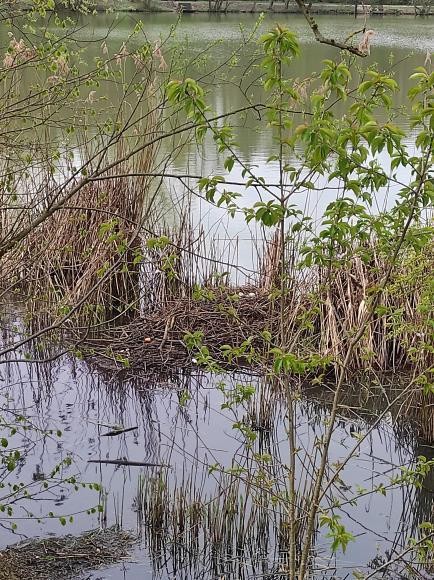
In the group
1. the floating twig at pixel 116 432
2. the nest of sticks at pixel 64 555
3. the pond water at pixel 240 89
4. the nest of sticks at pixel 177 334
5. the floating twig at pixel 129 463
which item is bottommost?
the nest of sticks at pixel 64 555

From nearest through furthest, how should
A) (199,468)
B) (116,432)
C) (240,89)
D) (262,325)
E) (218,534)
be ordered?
(240,89), (218,534), (199,468), (116,432), (262,325)

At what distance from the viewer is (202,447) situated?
4.46m

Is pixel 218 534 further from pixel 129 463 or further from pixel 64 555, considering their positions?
pixel 129 463

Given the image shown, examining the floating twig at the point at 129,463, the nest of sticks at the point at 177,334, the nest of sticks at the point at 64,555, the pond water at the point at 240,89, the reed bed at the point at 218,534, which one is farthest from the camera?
the nest of sticks at the point at 177,334

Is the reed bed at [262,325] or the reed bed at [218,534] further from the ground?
the reed bed at [262,325]

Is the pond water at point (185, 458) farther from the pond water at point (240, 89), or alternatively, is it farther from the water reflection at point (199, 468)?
the pond water at point (240, 89)

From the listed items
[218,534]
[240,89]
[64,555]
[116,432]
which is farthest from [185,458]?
[240,89]

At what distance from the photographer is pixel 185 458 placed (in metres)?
4.34

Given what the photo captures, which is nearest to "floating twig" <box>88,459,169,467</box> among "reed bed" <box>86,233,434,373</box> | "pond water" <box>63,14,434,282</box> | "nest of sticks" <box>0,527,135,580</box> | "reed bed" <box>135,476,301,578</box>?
"reed bed" <box>135,476,301,578</box>

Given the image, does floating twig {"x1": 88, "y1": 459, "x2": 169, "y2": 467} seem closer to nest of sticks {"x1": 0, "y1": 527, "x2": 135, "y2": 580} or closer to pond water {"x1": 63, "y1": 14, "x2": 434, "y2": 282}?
nest of sticks {"x1": 0, "y1": 527, "x2": 135, "y2": 580}

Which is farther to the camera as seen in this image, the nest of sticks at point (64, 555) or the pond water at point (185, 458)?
the pond water at point (185, 458)

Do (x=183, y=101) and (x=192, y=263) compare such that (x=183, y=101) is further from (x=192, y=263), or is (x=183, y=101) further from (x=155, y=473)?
(x=192, y=263)

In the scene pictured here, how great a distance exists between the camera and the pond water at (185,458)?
3.51 meters

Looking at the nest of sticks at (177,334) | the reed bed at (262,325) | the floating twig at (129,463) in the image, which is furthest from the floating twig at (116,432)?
the nest of sticks at (177,334)
